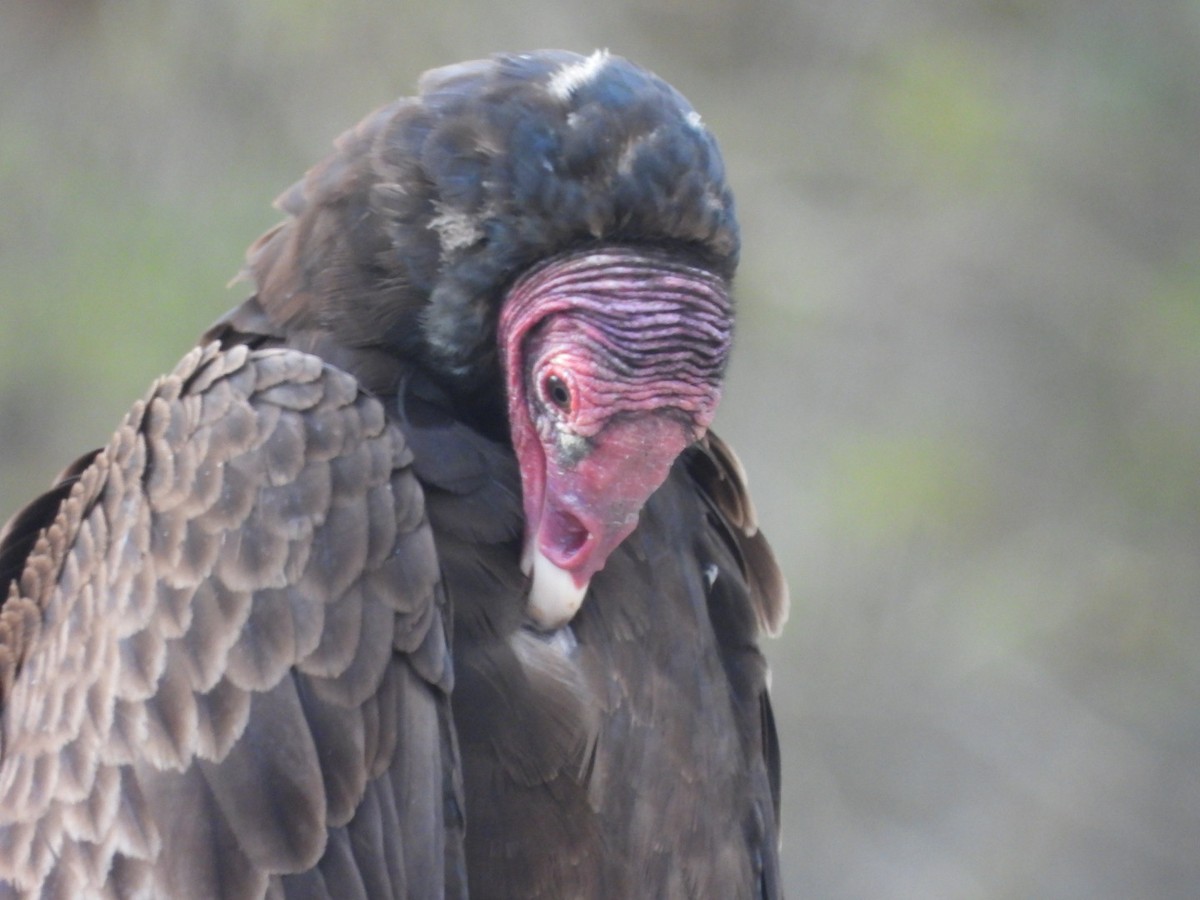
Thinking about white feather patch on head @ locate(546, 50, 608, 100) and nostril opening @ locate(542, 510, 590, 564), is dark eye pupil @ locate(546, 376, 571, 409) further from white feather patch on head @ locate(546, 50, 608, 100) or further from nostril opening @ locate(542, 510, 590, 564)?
white feather patch on head @ locate(546, 50, 608, 100)

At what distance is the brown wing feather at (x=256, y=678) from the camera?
224 centimetres

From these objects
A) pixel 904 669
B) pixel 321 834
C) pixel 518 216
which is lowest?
pixel 904 669

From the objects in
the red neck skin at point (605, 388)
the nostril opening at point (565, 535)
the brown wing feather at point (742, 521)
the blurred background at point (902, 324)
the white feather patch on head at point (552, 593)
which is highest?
the red neck skin at point (605, 388)

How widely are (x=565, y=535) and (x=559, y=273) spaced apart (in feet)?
1.30

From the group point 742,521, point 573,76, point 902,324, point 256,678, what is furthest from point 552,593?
point 902,324

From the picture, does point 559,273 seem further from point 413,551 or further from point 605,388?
point 413,551

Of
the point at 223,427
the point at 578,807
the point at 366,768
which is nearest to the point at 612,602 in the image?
Result: the point at 578,807

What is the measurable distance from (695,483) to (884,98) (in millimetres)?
4392

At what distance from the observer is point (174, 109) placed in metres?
6.95

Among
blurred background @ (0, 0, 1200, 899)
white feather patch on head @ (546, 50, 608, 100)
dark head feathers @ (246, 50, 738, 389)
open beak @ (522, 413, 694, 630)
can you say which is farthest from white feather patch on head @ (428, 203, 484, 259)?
blurred background @ (0, 0, 1200, 899)

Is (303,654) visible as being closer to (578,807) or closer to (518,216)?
(578,807)

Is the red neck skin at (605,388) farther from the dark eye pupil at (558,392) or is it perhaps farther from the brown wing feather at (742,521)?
the brown wing feather at (742,521)

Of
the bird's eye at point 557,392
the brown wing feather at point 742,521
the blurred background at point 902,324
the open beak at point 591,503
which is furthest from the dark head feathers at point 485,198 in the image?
the blurred background at point 902,324

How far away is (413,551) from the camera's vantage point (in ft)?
7.64
